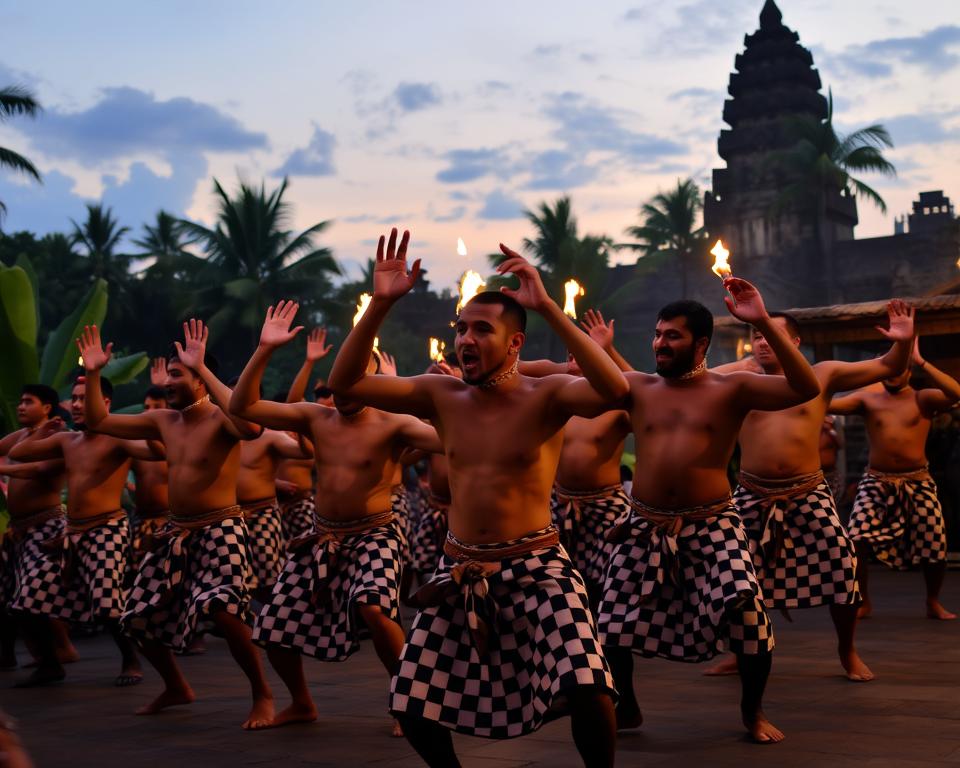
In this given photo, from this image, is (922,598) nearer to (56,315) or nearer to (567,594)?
(567,594)

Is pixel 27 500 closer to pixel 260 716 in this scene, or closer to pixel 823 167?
pixel 260 716

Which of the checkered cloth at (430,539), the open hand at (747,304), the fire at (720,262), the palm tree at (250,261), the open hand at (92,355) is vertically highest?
the palm tree at (250,261)

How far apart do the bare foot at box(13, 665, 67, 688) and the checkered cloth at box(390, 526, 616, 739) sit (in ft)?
14.7

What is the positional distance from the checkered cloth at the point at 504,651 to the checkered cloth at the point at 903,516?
5553mm

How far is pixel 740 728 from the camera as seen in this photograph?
5.55 meters

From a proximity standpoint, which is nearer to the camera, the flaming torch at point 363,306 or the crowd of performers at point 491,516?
the crowd of performers at point 491,516

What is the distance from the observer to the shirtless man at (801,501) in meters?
6.53

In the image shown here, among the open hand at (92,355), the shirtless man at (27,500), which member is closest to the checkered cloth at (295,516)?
the shirtless man at (27,500)

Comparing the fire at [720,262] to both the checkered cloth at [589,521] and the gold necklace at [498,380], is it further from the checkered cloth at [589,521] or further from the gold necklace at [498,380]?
the checkered cloth at [589,521]

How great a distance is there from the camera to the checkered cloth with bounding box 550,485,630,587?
8.15 m

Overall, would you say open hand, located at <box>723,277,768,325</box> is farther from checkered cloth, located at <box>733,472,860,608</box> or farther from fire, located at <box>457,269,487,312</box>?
checkered cloth, located at <box>733,472,860,608</box>

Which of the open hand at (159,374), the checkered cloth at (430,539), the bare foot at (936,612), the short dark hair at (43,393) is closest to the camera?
the open hand at (159,374)

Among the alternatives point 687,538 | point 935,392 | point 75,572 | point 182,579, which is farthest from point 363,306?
point 935,392

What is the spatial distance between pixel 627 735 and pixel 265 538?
4594 millimetres
